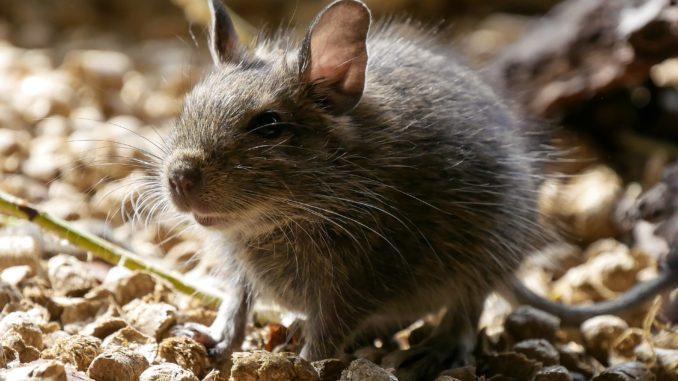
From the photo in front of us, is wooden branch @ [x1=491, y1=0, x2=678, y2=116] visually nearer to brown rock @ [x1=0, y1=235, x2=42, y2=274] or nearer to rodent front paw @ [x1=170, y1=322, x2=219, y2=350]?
rodent front paw @ [x1=170, y1=322, x2=219, y2=350]

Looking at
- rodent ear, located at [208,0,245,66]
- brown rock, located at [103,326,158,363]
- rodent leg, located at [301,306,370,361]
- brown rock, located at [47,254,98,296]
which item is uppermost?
rodent ear, located at [208,0,245,66]

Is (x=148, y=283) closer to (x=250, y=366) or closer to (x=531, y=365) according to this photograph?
(x=250, y=366)

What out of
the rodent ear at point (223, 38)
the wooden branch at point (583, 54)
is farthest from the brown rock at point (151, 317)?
the wooden branch at point (583, 54)

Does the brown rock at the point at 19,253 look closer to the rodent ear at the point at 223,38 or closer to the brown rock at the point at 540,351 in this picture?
the rodent ear at the point at 223,38

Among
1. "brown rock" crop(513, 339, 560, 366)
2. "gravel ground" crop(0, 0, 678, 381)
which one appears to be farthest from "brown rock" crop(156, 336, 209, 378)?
"brown rock" crop(513, 339, 560, 366)

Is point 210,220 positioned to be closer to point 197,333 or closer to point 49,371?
point 197,333

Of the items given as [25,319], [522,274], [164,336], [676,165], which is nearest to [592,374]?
[522,274]
